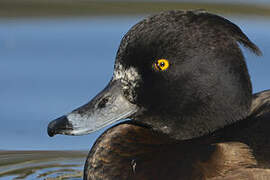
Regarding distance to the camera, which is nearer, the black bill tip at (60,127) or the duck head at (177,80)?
the duck head at (177,80)

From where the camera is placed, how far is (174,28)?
518 centimetres

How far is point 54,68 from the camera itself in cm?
721

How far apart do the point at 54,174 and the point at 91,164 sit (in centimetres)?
82

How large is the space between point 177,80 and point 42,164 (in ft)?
4.94

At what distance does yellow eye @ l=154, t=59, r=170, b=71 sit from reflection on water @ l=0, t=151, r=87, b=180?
1277mm

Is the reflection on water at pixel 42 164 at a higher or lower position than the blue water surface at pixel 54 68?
lower

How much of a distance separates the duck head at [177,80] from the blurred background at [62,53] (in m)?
1.22

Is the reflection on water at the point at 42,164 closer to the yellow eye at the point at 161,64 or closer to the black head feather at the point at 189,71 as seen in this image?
the black head feather at the point at 189,71

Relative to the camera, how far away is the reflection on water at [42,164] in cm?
619

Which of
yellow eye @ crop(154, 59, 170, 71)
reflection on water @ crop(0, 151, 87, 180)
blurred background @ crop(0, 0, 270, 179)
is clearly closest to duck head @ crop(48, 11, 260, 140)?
yellow eye @ crop(154, 59, 170, 71)

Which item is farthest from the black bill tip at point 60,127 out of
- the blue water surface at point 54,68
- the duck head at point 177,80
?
the blue water surface at point 54,68

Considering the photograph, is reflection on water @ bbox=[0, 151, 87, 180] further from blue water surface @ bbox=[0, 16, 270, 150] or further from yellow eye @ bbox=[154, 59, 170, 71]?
yellow eye @ bbox=[154, 59, 170, 71]

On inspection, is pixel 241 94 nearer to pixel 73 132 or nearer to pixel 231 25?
pixel 231 25

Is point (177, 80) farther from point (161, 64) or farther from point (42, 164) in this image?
point (42, 164)
